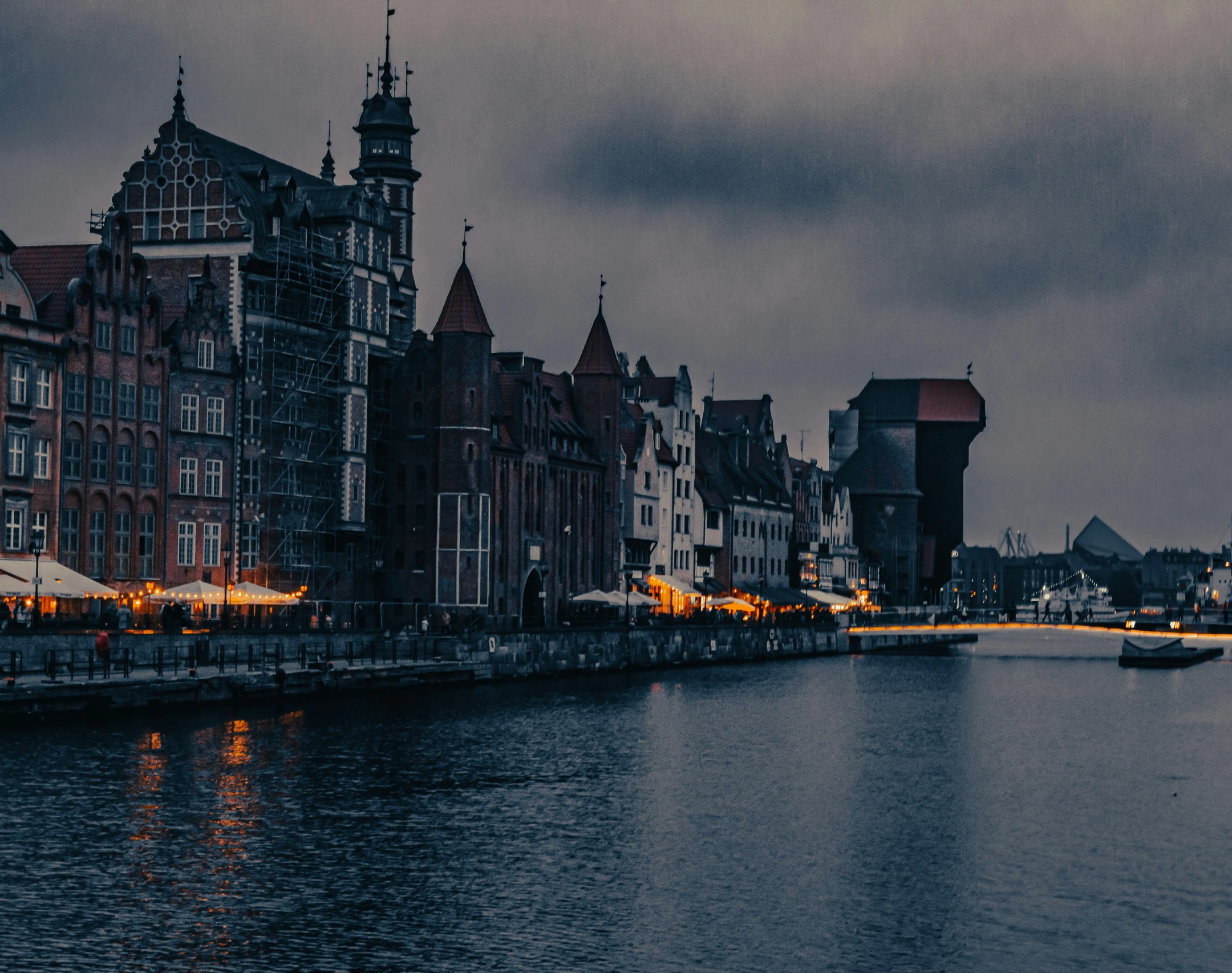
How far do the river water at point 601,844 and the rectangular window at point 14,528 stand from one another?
1562cm

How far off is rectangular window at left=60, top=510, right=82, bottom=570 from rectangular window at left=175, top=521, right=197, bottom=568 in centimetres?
743

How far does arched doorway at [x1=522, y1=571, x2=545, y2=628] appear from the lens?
12506cm


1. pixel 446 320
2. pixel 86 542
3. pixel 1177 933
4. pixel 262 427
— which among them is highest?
pixel 446 320

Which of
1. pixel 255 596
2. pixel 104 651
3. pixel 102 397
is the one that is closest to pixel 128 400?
pixel 102 397

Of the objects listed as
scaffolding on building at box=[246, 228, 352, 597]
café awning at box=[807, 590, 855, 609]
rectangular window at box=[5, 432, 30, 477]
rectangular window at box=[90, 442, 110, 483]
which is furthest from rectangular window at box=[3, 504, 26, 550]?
café awning at box=[807, 590, 855, 609]

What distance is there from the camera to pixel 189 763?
60.4 m

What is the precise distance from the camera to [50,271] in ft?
301

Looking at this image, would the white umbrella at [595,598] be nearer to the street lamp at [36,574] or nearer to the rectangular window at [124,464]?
the rectangular window at [124,464]

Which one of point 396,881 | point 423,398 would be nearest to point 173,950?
point 396,881

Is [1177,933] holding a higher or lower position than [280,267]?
lower

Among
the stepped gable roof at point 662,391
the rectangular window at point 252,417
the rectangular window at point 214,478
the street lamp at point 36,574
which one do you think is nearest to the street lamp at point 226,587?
the rectangular window at point 214,478

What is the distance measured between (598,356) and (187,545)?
149 feet

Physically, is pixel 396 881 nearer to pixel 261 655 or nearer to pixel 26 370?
pixel 261 655

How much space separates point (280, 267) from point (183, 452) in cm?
1241
